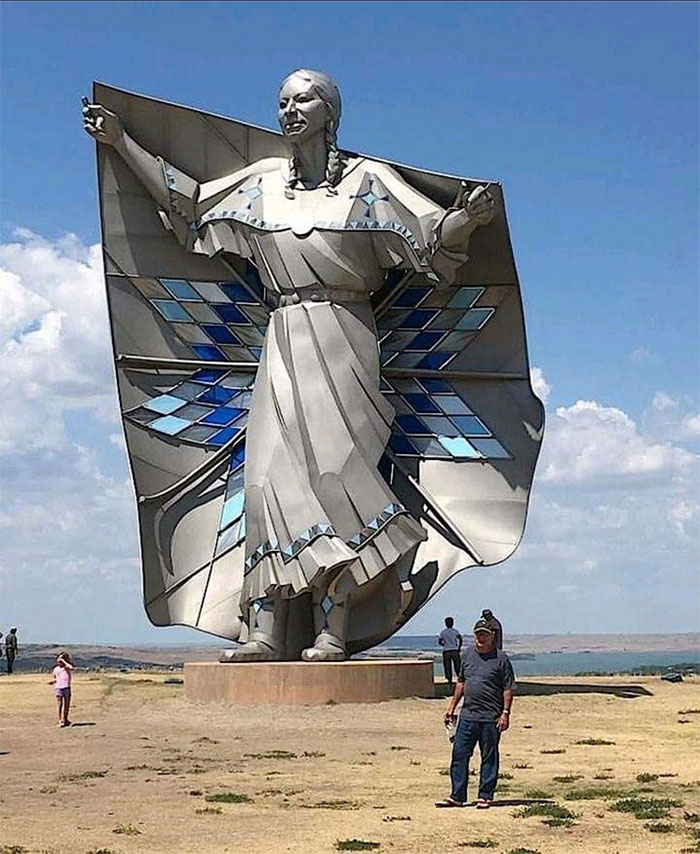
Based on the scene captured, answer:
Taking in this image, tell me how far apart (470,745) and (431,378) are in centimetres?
1331

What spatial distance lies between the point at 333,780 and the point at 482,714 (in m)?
2.17

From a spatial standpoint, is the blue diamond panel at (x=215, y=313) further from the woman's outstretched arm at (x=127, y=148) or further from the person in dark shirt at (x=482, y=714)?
the person in dark shirt at (x=482, y=714)

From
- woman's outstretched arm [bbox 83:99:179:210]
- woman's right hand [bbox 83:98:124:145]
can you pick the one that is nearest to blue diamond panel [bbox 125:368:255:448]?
woman's outstretched arm [bbox 83:99:179:210]

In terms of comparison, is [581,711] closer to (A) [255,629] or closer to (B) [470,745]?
(A) [255,629]

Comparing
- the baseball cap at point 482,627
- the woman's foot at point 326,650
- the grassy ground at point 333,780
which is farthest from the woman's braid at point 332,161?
the baseball cap at point 482,627

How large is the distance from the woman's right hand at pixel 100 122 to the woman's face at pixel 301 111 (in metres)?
2.63

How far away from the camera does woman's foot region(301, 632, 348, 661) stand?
19.9m

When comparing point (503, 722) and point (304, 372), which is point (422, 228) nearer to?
point (304, 372)

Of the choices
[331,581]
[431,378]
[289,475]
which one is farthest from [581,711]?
[431,378]

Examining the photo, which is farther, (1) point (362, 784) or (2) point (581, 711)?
(2) point (581, 711)

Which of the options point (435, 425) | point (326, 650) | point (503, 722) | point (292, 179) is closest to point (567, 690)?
point (326, 650)

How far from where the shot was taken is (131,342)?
2303cm

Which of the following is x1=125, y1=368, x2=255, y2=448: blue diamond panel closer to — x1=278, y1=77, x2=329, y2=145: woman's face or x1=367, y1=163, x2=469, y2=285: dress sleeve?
x1=367, y1=163, x2=469, y2=285: dress sleeve

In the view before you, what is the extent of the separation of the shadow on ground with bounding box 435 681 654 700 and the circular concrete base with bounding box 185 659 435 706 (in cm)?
129
